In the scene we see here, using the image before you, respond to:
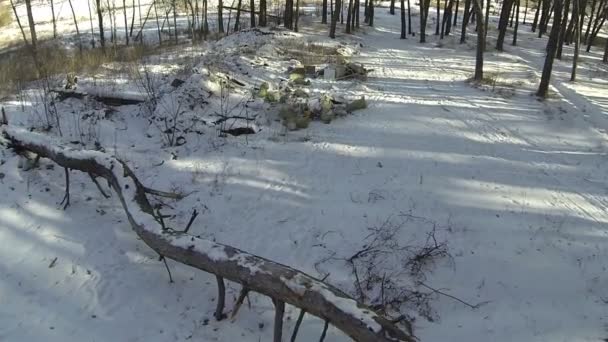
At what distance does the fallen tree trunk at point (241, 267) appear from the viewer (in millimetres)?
4672

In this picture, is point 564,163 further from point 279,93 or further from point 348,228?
point 279,93

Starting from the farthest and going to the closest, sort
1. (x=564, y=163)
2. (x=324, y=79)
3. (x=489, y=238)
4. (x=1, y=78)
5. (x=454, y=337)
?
(x=324, y=79), (x=1, y=78), (x=564, y=163), (x=489, y=238), (x=454, y=337)

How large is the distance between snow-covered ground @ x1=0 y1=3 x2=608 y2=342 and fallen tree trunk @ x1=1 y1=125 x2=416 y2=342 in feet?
2.00

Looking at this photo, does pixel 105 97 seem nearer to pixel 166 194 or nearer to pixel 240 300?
pixel 166 194


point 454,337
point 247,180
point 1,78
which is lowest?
point 454,337

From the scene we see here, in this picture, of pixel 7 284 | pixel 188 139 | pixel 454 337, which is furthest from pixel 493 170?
pixel 7 284

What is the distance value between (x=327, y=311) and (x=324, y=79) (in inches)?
454

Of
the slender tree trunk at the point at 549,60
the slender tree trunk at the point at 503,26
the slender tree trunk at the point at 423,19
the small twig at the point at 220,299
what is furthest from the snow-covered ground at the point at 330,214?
the slender tree trunk at the point at 423,19

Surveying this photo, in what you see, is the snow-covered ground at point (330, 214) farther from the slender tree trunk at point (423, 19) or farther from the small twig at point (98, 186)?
the slender tree trunk at point (423, 19)

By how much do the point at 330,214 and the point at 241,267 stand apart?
107 inches

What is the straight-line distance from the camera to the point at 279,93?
41.8ft

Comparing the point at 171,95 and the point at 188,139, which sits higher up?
the point at 171,95

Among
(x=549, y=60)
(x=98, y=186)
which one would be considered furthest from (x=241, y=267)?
(x=549, y=60)

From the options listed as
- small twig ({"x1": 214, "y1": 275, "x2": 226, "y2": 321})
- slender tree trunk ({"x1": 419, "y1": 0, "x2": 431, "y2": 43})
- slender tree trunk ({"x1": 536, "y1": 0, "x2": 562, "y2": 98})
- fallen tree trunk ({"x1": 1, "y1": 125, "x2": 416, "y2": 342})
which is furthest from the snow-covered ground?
slender tree trunk ({"x1": 419, "y1": 0, "x2": 431, "y2": 43})
